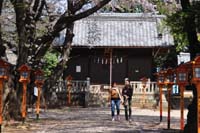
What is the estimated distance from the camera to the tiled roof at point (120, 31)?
40500 mm

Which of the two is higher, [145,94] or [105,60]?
[105,60]

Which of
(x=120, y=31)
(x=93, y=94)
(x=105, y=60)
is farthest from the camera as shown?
(x=120, y=31)

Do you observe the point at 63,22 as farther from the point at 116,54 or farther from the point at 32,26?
the point at 116,54

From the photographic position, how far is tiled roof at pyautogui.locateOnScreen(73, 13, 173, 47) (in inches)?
1594

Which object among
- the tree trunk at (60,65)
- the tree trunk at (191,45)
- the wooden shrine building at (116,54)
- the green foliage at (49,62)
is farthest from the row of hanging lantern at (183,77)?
the green foliage at (49,62)

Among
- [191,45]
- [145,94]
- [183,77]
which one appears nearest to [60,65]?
[145,94]

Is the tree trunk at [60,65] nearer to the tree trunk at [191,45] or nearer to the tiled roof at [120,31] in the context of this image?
the tiled roof at [120,31]

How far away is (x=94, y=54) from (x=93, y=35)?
9.31 feet

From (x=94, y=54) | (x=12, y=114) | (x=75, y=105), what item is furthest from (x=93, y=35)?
(x=12, y=114)

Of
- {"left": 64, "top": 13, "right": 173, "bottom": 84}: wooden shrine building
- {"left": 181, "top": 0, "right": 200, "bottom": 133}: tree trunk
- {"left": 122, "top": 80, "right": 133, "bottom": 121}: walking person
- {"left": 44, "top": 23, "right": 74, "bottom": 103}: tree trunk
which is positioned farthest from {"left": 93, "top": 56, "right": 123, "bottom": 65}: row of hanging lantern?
{"left": 181, "top": 0, "right": 200, "bottom": 133}: tree trunk

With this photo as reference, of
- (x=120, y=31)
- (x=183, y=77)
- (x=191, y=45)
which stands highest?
(x=120, y=31)

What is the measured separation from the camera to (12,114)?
22.1m

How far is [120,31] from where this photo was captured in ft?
142

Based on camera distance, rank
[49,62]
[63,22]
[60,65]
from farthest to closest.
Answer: [49,62]
[60,65]
[63,22]
